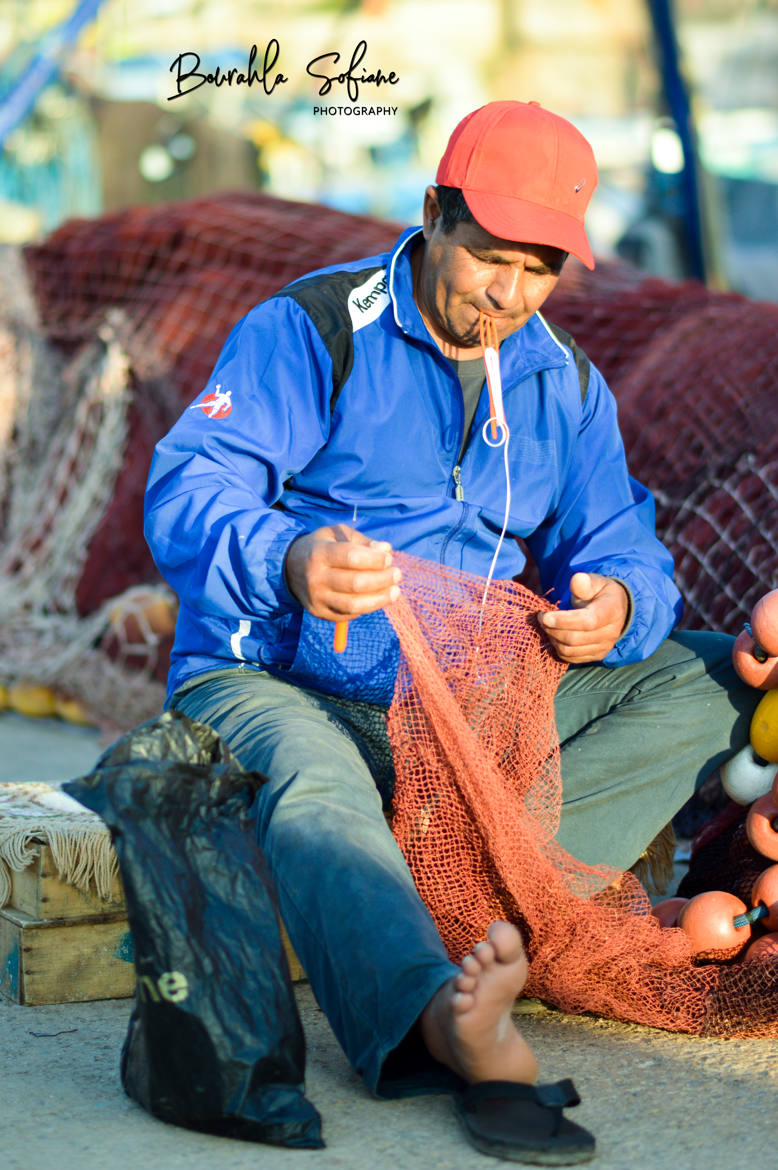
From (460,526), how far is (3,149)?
28.2 ft

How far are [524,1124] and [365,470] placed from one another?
1.24m

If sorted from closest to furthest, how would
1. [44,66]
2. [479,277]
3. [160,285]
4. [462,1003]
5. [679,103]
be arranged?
[462,1003]
[479,277]
[160,285]
[679,103]
[44,66]

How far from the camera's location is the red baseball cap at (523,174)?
2.49 metres

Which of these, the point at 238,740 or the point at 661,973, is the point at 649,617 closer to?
the point at 661,973

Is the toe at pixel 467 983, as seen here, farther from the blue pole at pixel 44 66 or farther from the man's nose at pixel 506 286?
the blue pole at pixel 44 66

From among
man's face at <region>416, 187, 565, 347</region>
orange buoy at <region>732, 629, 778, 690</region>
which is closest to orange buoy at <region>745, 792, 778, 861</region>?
orange buoy at <region>732, 629, 778, 690</region>

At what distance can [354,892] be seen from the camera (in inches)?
77.2

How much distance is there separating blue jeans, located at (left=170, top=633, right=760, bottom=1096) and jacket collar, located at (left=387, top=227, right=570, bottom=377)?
613mm

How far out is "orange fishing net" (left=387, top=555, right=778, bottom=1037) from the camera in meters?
2.32

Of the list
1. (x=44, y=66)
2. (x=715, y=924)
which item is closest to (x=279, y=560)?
(x=715, y=924)

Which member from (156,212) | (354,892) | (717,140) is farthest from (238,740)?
(717,140)

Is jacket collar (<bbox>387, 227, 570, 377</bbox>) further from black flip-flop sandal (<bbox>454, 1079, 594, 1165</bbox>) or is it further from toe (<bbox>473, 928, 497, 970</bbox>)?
black flip-flop sandal (<bbox>454, 1079, 594, 1165</bbox>)

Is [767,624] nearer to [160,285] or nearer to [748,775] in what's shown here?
[748,775]

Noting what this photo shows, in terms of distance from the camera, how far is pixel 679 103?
7.35 meters
